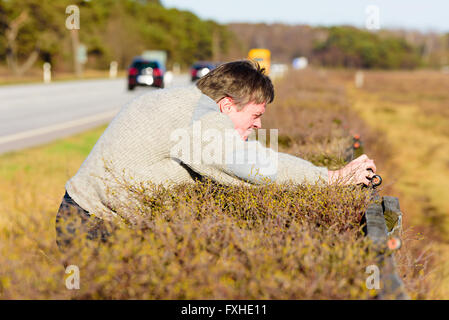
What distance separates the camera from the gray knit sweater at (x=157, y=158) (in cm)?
228

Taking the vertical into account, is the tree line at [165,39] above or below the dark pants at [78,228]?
above

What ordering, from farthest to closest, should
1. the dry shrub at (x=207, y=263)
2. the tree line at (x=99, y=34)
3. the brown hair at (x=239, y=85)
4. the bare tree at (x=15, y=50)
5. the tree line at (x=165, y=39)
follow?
the tree line at (x=165, y=39)
the tree line at (x=99, y=34)
the bare tree at (x=15, y=50)
the brown hair at (x=239, y=85)
the dry shrub at (x=207, y=263)

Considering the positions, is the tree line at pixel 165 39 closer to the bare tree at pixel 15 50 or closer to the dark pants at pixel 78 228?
the bare tree at pixel 15 50

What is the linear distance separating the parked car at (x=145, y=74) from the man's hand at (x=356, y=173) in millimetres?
24414

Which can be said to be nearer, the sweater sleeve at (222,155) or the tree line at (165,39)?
the sweater sleeve at (222,155)

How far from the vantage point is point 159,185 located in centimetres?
230

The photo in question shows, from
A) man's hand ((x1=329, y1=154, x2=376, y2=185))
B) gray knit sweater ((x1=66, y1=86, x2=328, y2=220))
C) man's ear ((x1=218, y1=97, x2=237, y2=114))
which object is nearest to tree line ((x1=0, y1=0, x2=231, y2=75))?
gray knit sweater ((x1=66, y1=86, x2=328, y2=220))

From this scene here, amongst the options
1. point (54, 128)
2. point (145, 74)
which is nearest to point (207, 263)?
point (54, 128)

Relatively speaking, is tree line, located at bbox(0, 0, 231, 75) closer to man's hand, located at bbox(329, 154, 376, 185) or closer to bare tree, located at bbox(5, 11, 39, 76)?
bare tree, located at bbox(5, 11, 39, 76)

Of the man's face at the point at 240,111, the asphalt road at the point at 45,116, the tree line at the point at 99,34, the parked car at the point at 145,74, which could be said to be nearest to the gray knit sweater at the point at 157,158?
the man's face at the point at 240,111

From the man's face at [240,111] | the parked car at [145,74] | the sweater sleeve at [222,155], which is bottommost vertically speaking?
the sweater sleeve at [222,155]

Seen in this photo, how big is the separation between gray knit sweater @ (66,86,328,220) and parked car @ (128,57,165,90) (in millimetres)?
24368
